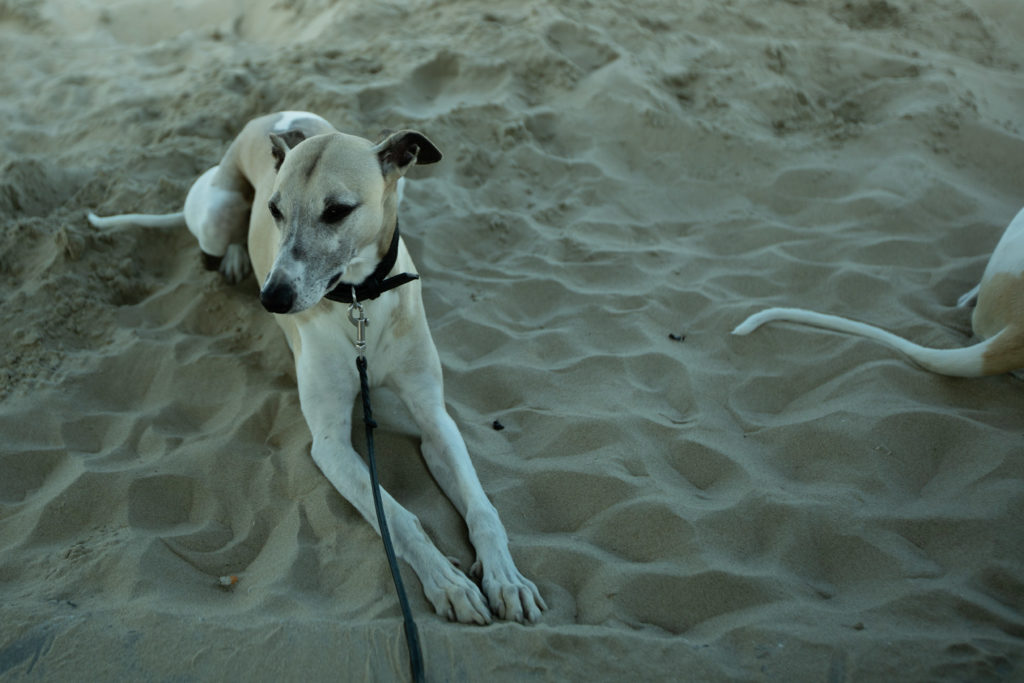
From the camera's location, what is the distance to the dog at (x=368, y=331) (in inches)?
96.0

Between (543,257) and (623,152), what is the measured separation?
1.22 metres

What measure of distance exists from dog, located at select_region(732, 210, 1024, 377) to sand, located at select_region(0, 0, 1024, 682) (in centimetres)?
8

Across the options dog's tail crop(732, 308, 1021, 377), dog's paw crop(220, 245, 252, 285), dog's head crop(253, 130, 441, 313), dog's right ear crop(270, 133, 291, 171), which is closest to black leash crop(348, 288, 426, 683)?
dog's head crop(253, 130, 441, 313)

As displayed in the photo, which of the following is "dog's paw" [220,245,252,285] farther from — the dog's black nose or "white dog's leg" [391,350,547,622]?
the dog's black nose

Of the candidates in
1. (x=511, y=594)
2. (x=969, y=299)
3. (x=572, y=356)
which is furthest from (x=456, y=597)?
(x=969, y=299)

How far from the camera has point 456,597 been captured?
233cm

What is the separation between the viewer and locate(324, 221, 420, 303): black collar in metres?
2.75

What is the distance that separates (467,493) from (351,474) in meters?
0.43

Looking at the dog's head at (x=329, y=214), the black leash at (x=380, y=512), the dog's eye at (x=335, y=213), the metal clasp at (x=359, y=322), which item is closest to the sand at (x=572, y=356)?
the black leash at (x=380, y=512)

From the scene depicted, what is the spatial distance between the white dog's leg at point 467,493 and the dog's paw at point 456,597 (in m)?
0.05

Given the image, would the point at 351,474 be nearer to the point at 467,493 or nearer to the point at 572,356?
the point at 467,493

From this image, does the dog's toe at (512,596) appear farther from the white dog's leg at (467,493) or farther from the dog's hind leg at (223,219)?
the dog's hind leg at (223,219)

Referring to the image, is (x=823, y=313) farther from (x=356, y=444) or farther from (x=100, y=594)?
(x=100, y=594)

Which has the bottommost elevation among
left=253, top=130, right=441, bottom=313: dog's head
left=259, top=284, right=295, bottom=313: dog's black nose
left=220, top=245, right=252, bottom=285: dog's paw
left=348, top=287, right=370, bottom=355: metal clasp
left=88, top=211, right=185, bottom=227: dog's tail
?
left=220, top=245, right=252, bottom=285: dog's paw
